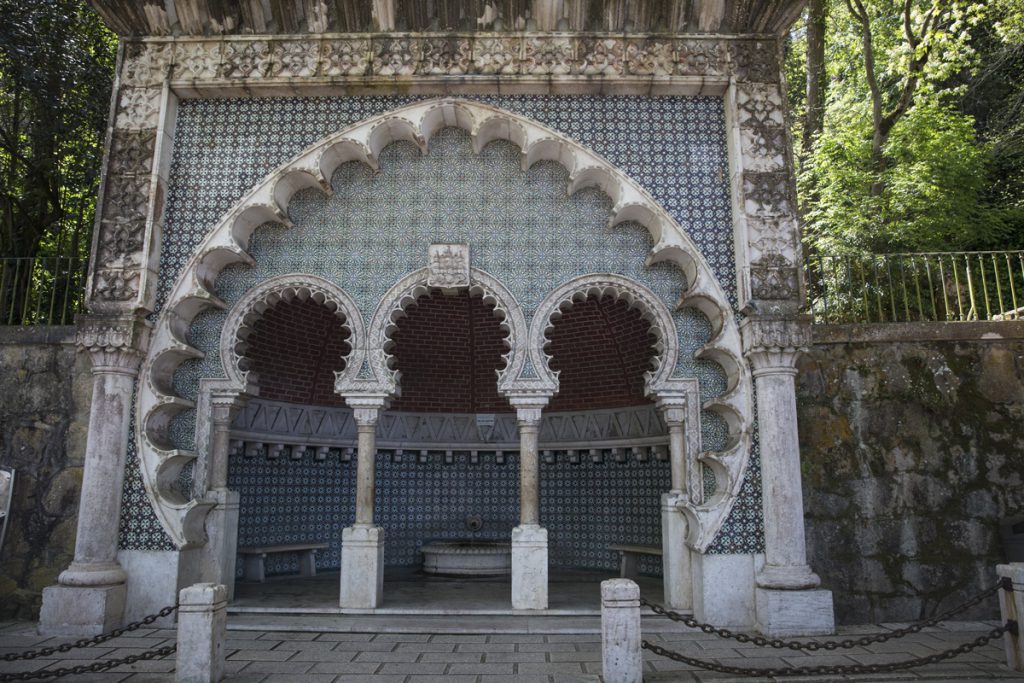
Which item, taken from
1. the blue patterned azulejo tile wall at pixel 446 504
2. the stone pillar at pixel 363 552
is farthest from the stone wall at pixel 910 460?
the stone pillar at pixel 363 552

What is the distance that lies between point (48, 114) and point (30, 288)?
3378mm

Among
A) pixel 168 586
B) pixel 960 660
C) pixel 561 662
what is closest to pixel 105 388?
pixel 168 586

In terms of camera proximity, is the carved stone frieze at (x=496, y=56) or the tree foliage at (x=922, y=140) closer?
the carved stone frieze at (x=496, y=56)

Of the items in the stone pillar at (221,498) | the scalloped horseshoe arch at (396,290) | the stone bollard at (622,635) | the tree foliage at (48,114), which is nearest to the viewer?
the stone bollard at (622,635)

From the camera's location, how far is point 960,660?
17.5 feet

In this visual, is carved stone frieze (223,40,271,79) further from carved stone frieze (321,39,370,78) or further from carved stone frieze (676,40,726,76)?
carved stone frieze (676,40,726,76)

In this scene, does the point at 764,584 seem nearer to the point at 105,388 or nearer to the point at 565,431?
the point at 565,431

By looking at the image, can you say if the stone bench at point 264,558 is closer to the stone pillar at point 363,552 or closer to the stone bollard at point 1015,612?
the stone pillar at point 363,552

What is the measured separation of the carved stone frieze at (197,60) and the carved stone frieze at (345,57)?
3.79ft

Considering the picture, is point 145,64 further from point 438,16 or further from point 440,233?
point 440,233

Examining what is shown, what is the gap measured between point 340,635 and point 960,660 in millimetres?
4987

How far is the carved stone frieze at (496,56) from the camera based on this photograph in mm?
7316

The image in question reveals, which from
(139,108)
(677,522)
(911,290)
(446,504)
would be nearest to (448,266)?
(677,522)

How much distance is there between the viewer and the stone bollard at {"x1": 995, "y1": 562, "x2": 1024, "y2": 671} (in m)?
4.93
